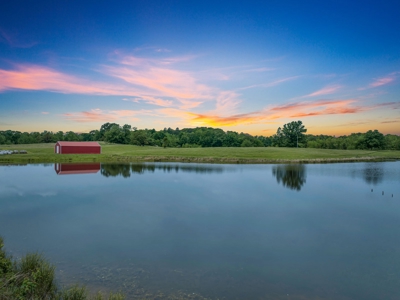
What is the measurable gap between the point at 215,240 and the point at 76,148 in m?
69.6

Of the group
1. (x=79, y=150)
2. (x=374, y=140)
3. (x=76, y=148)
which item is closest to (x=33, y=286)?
(x=79, y=150)

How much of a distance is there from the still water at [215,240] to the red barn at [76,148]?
51.1 meters

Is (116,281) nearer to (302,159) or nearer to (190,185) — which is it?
(190,185)

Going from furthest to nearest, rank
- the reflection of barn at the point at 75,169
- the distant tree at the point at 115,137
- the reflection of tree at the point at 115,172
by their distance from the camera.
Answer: the distant tree at the point at 115,137 < the reflection of barn at the point at 75,169 < the reflection of tree at the point at 115,172

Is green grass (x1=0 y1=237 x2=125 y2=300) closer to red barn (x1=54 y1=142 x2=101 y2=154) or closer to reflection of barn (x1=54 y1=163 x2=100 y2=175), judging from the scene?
reflection of barn (x1=54 y1=163 x2=100 y2=175)

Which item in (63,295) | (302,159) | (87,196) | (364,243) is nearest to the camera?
(63,295)

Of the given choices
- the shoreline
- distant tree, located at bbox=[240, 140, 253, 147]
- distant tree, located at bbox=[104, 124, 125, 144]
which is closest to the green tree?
distant tree, located at bbox=[240, 140, 253, 147]

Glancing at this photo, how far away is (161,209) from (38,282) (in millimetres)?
10998

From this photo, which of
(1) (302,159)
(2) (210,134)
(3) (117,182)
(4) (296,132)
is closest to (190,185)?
(3) (117,182)

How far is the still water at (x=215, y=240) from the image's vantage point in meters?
9.19

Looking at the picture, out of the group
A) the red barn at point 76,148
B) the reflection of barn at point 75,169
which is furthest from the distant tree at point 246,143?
the reflection of barn at point 75,169

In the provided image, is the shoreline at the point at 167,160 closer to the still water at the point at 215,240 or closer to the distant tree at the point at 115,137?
the still water at the point at 215,240

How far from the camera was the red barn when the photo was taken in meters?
72.5

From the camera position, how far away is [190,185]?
2939 centimetres
